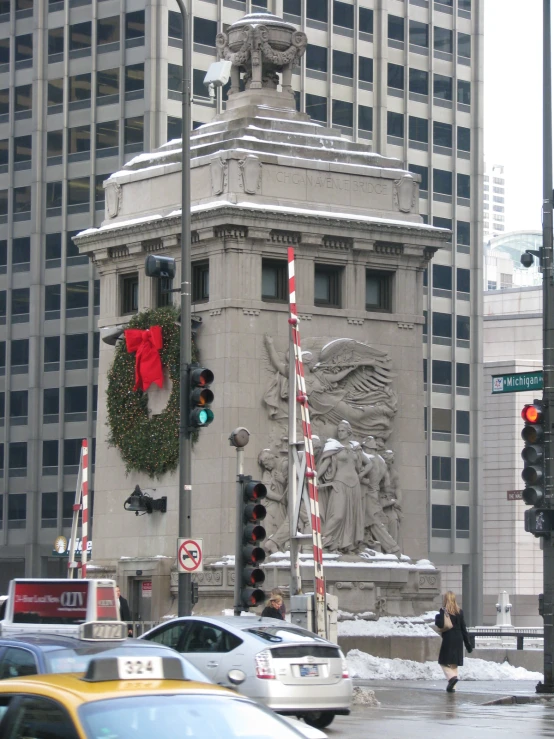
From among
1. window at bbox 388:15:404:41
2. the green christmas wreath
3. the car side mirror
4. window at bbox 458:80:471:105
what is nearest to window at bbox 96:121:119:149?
window at bbox 388:15:404:41

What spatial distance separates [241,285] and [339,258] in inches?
99.3

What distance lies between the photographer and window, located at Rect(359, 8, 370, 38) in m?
86.9

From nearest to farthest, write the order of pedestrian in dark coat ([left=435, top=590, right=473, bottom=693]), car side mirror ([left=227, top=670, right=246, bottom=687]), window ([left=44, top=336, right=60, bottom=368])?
car side mirror ([left=227, top=670, right=246, bottom=687]), pedestrian in dark coat ([left=435, top=590, right=473, bottom=693]), window ([left=44, top=336, right=60, bottom=368])

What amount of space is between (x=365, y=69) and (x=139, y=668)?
7882cm

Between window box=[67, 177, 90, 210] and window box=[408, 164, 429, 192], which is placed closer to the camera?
window box=[67, 177, 90, 210]

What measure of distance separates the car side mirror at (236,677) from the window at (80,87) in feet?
213

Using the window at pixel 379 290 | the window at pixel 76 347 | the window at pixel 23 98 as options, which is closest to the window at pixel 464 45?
the window at pixel 23 98

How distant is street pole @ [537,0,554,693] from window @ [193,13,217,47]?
165 ft

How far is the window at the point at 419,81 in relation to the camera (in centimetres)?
8862

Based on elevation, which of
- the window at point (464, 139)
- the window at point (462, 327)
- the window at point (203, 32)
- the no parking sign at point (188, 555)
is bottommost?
the no parking sign at point (188, 555)

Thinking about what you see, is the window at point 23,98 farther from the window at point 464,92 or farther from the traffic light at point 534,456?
the traffic light at point 534,456

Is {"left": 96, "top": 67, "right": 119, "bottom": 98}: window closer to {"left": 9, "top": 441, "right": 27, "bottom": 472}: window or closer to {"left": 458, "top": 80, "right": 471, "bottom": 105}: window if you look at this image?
{"left": 9, "top": 441, "right": 27, "bottom": 472}: window

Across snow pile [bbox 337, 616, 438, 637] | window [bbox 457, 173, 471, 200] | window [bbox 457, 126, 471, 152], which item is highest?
window [bbox 457, 126, 471, 152]

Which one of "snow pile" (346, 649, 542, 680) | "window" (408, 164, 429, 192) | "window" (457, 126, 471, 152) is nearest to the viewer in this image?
"snow pile" (346, 649, 542, 680)
